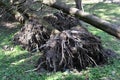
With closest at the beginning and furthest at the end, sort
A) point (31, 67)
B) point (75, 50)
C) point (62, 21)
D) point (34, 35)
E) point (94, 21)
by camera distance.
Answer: point (94, 21) → point (75, 50) → point (31, 67) → point (34, 35) → point (62, 21)

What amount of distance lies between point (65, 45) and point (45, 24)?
5.36ft

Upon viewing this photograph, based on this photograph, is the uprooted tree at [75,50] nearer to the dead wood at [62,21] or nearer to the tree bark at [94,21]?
the tree bark at [94,21]

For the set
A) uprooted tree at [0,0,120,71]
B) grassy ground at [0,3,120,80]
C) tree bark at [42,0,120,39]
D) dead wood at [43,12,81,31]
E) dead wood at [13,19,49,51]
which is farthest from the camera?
dead wood at [43,12,81,31]

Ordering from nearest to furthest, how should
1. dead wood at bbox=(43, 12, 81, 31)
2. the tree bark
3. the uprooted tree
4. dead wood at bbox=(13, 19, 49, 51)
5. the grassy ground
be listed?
the tree bark, the grassy ground, the uprooted tree, dead wood at bbox=(13, 19, 49, 51), dead wood at bbox=(43, 12, 81, 31)

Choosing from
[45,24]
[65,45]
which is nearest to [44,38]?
[45,24]

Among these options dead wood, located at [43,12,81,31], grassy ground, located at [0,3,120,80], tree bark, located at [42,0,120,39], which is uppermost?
tree bark, located at [42,0,120,39]

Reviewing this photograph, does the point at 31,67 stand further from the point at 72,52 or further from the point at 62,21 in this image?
the point at 62,21

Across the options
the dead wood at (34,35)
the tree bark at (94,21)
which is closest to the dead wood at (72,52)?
the tree bark at (94,21)

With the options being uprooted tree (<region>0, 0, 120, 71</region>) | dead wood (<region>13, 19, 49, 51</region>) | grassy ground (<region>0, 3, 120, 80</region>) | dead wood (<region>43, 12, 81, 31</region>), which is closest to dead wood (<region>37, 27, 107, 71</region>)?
uprooted tree (<region>0, 0, 120, 71</region>)

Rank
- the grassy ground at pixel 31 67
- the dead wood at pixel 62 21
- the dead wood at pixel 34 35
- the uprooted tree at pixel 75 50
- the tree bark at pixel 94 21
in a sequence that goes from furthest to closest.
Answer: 1. the dead wood at pixel 62 21
2. the dead wood at pixel 34 35
3. the uprooted tree at pixel 75 50
4. the grassy ground at pixel 31 67
5. the tree bark at pixel 94 21

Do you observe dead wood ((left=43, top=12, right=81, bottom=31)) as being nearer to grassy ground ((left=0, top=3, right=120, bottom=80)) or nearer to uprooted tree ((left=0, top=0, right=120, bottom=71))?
uprooted tree ((left=0, top=0, right=120, bottom=71))

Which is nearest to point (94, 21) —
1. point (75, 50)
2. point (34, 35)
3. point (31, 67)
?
point (75, 50)

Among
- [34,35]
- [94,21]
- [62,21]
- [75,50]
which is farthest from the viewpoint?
[62,21]

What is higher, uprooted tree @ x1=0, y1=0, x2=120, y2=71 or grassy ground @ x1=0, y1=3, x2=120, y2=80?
uprooted tree @ x1=0, y1=0, x2=120, y2=71
